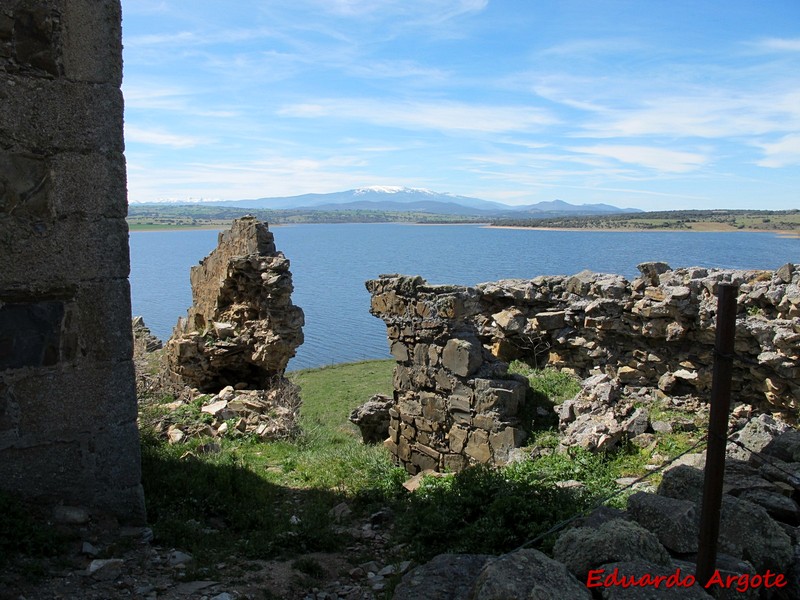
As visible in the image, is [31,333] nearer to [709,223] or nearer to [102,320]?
[102,320]

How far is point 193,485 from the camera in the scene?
20.9ft

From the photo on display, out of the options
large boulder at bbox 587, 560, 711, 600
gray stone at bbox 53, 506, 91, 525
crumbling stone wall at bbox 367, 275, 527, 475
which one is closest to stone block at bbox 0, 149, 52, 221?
gray stone at bbox 53, 506, 91, 525

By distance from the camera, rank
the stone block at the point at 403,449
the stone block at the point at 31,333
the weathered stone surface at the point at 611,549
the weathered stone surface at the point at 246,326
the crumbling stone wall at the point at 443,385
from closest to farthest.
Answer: the weathered stone surface at the point at 611,549 < the stone block at the point at 31,333 < the crumbling stone wall at the point at 443,385 < the stone block at the point at 403,449 < the weathered stone surface at the point at 246,326

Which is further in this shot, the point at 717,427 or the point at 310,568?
the point at 310,568

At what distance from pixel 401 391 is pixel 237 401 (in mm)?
3174

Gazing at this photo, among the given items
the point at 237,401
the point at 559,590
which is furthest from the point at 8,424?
the point at 237,401

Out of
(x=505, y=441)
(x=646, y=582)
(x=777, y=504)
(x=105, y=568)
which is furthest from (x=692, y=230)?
(x=105, y=568)

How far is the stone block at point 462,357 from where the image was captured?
1002cm

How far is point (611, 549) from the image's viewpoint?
378 centimetres

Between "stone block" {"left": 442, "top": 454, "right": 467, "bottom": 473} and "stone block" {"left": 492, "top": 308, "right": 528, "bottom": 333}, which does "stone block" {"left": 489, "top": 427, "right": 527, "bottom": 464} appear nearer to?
"stone block" {"left": 442, "top": 454, "right": 467, "bottom": 473}

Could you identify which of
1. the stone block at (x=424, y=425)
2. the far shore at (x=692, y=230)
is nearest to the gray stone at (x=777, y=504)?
the stone block at (x=424, y=425)

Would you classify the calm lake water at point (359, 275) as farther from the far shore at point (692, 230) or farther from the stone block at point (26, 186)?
the stone block at point (26, 186)

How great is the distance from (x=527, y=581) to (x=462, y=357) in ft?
22.1

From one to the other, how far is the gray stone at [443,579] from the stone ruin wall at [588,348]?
5.34m
